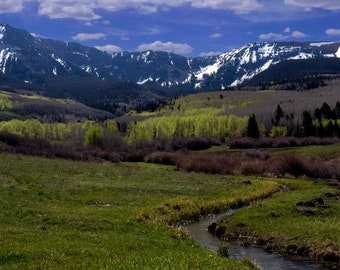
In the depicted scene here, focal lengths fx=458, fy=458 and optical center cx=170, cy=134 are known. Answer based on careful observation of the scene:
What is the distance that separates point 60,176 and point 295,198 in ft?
106

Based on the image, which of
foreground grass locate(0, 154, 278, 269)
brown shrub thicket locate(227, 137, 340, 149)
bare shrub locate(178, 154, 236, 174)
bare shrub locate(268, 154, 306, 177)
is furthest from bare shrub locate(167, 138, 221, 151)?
foreground grass locate(0, 154, 278, 269)

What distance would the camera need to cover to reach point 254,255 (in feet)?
107

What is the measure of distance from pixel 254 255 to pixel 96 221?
11.9m

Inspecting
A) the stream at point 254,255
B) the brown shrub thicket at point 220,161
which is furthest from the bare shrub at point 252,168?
the stream at point 254,255

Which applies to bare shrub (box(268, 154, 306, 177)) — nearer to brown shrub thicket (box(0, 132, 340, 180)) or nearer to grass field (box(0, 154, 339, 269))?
brown shrub thicket (box(0, 132, 340, 180))

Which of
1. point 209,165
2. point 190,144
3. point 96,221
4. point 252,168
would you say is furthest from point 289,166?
point 190,144

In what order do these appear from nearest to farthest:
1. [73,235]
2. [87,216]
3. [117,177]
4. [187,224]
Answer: [73,235], [87,216], [187,224], [117,177]

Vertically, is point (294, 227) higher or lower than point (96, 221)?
lower

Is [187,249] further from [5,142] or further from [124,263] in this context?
[5,142]

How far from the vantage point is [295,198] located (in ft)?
179

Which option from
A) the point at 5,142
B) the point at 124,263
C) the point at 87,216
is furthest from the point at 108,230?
the point at 5,142

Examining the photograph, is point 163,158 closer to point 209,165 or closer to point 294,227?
point 209,165

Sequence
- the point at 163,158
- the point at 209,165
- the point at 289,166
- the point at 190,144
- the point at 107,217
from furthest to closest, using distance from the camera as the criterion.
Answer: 1. the point at 190,144
2. the point at 163,158
3. the point at 209,165
4. the point at 289,166
5. the point at 107,217

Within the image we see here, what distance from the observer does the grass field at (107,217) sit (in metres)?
23.0
